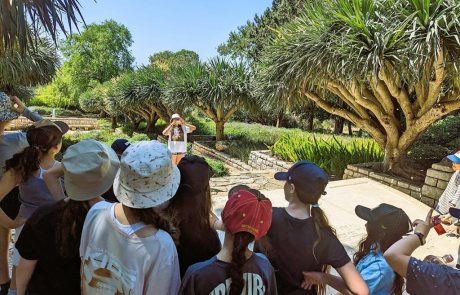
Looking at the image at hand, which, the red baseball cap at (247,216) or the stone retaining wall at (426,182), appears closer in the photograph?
the red baseball cap at (247,216)

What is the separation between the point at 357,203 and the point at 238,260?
515 cm

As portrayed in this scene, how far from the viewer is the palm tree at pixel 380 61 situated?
19.0 ft

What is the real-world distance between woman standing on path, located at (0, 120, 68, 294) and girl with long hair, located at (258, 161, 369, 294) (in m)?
1.42

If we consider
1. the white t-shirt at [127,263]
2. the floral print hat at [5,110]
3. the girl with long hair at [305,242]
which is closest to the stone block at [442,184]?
the girl with long hair at [305,242]

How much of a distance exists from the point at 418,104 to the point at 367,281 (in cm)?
672

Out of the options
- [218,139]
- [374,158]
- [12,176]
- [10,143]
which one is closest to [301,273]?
[12,176]

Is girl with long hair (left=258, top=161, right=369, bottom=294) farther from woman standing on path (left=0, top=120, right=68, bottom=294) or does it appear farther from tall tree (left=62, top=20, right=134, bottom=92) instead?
tall tree (left=62, top=20, right=134, bottom=92)

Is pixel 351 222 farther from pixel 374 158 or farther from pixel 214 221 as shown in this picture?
pixel 374 158

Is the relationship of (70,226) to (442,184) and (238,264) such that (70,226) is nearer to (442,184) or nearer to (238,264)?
(238,264)

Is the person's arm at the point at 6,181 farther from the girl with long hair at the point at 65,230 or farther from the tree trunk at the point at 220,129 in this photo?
the tree trunk at the point at 220,129

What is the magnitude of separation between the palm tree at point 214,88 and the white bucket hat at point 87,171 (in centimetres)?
1222

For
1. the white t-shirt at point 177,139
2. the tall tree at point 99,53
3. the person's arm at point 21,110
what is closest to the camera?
the person's arm at point 21,110

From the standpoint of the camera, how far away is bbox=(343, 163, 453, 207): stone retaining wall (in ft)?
20.3

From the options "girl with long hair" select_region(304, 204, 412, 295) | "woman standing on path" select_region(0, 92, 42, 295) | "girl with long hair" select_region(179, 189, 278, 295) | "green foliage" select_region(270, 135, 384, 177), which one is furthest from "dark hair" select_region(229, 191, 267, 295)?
"green foliage" select_region(270, 135, 384, 177)
